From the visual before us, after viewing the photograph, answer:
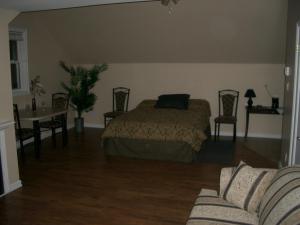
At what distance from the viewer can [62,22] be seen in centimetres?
609

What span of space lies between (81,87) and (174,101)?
2155 mm

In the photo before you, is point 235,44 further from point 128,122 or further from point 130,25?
point 128,122

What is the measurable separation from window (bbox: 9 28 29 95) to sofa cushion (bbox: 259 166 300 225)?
4.94 meters

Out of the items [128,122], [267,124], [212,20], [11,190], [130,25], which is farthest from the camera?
[267,124]

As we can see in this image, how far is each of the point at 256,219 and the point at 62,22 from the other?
17.3 ft

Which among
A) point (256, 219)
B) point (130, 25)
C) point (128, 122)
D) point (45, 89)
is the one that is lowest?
point (256, 219)

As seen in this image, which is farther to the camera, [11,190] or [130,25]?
[130,25]

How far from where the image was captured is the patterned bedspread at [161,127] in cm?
475

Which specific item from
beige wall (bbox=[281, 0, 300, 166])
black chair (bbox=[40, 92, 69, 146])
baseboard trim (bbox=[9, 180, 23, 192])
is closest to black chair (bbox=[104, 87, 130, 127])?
black chair (bbox=[40, 92, 69, 146])

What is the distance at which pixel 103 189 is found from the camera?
3846 mm

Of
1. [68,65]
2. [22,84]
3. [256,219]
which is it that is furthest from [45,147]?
[256,219]

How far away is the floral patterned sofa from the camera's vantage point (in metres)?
1.85

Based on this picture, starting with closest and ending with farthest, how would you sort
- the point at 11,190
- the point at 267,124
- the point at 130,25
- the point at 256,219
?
1. the point at 256,219
2. the point at 11,190
3. the point at 130,25
4. the point at 267,124

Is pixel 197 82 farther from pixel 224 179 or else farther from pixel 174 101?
pixel 224 179
